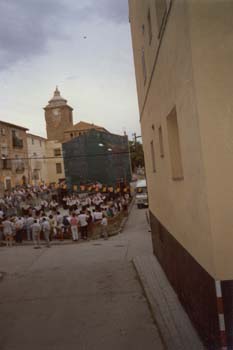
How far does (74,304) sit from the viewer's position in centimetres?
899

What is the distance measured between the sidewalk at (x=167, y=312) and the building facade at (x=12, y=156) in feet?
113

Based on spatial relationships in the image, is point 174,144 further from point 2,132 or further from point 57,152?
point 57,152

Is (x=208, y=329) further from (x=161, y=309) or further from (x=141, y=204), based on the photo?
(x=141, y=204)

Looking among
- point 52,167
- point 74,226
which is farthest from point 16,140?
point 74,226

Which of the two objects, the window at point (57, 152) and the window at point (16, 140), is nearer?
the window at point (16, 140)

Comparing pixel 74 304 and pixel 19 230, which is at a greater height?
pixel 19 230

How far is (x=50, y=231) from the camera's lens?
2086 centimetres

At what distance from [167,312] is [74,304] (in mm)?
2518

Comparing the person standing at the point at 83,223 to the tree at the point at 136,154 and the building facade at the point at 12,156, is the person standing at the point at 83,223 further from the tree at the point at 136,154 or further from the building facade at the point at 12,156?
the tree at the point at 136,154

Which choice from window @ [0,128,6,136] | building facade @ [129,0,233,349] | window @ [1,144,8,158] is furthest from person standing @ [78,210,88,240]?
window @ [0,128,6,136]

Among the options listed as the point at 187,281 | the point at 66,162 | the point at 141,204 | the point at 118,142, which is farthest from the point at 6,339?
the point at 118,142

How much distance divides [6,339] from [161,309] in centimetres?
302

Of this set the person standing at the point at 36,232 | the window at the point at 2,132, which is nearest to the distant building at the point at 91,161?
the window at the point at 2,132

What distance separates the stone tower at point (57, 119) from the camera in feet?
237
